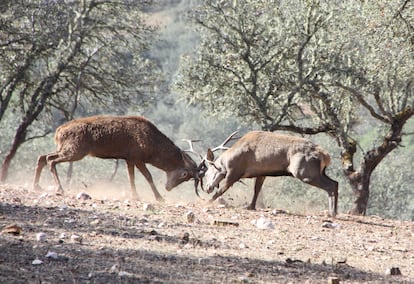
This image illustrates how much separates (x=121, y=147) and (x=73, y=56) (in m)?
6.92

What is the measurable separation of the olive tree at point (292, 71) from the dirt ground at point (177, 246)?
6590 mm

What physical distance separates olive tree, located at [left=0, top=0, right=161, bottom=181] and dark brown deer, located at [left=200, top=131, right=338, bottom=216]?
7584 mm

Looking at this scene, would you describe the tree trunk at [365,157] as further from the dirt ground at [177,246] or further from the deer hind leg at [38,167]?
the deer hind leg at [38,167]

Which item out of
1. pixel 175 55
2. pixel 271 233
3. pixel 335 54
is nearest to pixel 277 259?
pixel 271 233

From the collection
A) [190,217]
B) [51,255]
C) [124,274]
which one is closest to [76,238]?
[51,255]

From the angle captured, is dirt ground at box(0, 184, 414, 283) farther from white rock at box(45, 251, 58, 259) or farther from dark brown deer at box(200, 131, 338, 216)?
dark brown deer at box(200, 131, 338, 216)

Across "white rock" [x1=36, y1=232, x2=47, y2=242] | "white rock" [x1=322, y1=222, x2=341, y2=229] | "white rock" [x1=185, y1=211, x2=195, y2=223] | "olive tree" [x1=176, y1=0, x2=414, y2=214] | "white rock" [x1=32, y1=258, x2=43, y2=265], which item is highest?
"olive tree" [x1=176, y1=0, x2=414, y2=214]

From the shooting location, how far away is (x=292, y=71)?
72.2 feet

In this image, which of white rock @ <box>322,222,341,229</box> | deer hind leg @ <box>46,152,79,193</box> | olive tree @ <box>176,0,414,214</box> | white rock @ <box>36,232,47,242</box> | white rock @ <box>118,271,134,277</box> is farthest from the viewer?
olive tree @ <box>176,0,414,214</box>

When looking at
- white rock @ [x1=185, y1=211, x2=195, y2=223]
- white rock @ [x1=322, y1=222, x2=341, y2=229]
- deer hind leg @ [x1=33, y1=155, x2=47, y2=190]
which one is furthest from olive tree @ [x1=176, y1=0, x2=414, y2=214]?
white rock @ [x1=185, y1=211, x2=195, y2=223]

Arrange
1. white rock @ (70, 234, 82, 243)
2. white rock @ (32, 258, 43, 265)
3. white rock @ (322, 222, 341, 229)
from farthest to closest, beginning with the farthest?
white rock @ (322, 222, 341, 229), white rock @ (70, 234, 82, 243), white rock @ (32, 258, 43, 265)

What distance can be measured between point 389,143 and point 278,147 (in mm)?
5464

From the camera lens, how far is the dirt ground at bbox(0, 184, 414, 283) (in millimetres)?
8797

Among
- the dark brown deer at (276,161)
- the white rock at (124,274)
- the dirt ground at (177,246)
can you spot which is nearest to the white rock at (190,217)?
the dirt ground at (177,246)
